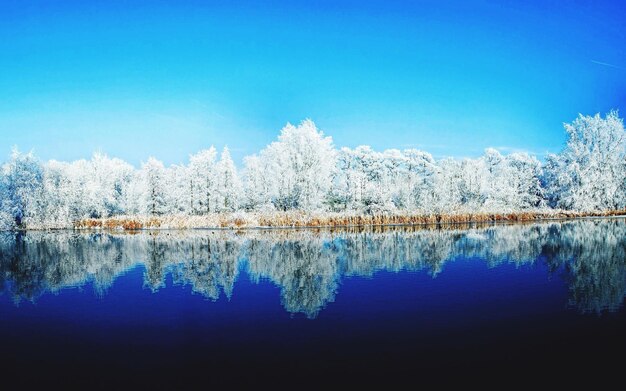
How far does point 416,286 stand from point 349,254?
293 inches

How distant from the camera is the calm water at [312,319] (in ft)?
23.1

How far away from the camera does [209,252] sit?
22.1 meters

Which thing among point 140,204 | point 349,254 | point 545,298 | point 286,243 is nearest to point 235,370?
point 545,298

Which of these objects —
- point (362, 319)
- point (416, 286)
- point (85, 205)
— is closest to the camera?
point (362, 319)

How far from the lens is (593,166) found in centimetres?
5188

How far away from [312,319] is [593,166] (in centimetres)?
5371

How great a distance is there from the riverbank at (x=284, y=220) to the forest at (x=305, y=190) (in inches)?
13.7

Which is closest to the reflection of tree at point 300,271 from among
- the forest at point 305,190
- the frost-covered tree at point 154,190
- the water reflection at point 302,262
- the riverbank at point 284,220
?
the water reflection at point 302,262

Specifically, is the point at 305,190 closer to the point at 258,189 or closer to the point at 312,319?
the point at 258,189

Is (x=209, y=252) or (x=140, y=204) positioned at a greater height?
(x=140, y=204)

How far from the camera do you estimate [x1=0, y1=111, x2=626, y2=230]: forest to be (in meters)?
47.3

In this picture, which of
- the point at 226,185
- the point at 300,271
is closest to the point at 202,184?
the point at 226,185

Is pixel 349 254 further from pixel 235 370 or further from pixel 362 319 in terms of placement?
pixel 235 370

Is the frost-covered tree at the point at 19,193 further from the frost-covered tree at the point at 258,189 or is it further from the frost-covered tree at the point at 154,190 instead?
the frost-covered tree at the point at 258,189
